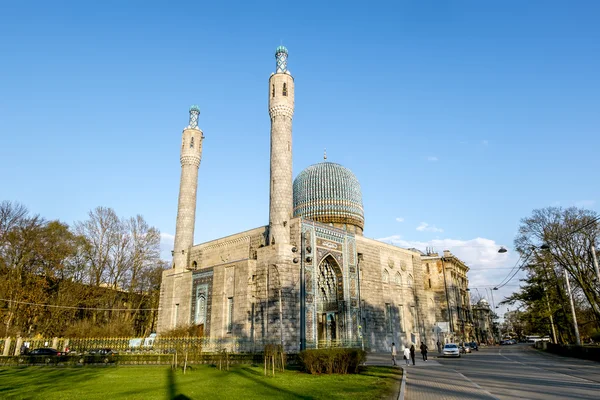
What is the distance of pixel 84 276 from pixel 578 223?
39.0m

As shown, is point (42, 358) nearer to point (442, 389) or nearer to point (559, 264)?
point (442, 389)

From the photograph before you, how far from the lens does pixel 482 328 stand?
69.1m

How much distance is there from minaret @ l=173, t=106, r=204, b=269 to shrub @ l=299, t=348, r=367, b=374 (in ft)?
68.7

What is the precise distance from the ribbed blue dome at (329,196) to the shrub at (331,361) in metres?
22.1

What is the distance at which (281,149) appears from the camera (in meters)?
29.3

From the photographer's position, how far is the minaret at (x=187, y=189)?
34312mm

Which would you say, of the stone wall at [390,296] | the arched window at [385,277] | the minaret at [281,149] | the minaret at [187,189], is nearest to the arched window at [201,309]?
the minaret at [187,189]

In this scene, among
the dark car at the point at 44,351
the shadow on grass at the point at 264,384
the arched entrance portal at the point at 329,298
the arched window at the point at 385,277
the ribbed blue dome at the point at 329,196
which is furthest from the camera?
the ribbed blue dome at the point at 329,196

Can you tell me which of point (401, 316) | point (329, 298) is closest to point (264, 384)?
point (329, 298)

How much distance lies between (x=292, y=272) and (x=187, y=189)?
14636mm

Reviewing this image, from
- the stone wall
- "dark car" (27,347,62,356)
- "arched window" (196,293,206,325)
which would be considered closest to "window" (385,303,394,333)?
the stone wall

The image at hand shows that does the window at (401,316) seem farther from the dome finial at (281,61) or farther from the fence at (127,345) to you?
the dome finial at (281,61)

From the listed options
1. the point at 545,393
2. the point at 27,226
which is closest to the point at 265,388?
the point at 545,393

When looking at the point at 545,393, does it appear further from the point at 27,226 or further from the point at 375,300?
the point at 27,226
